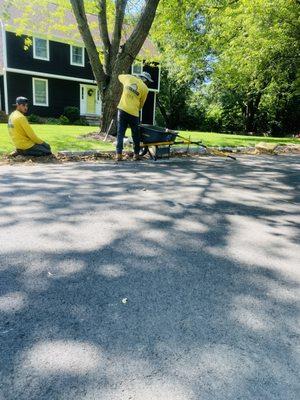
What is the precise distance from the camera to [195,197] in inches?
215

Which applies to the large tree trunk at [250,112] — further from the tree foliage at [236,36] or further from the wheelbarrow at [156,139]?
the wheelbarrow at [156,139]

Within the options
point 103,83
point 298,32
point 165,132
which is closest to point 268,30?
point 298,32

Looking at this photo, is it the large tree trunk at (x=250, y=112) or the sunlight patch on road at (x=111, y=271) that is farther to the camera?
the large tree trunk at (x=250, y=112)

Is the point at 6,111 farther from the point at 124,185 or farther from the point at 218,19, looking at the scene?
the point at 124,185

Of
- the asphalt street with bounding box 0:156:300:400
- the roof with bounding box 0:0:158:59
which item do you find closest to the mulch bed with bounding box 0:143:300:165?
the asphalt street with bounding box 0:156:300:400

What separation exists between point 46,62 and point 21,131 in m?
18.7

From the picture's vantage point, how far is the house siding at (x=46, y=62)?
74.3ft

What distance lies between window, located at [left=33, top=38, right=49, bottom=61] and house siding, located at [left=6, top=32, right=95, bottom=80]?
218mm

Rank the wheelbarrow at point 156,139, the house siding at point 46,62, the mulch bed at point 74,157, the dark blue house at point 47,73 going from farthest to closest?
the dark blue house at point 47,73, the house siding at point 46,62, the wheelbarrow at point 156,139, the mulch bed at point 74,157

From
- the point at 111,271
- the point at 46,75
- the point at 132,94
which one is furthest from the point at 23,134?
the point at 46,75

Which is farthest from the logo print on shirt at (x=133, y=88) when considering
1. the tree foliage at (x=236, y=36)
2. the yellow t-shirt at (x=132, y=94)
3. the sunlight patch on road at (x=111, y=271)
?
the tree foliage at (x=236, y=36)

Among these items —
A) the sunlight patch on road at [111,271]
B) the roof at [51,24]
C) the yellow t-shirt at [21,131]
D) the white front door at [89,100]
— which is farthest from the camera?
the white front door at [89,100]

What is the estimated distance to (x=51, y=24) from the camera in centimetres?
1616

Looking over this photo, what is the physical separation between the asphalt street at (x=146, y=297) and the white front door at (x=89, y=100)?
74.5 feet
